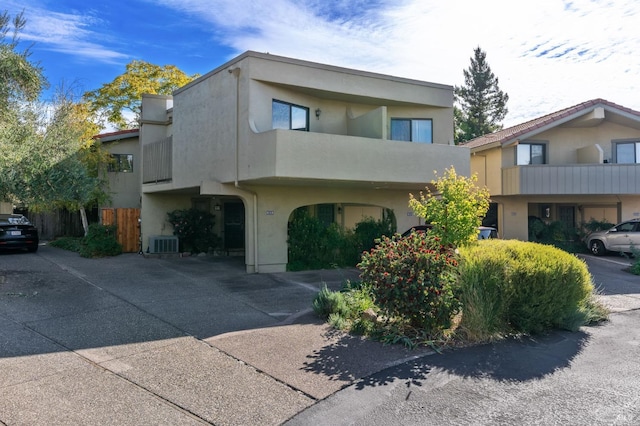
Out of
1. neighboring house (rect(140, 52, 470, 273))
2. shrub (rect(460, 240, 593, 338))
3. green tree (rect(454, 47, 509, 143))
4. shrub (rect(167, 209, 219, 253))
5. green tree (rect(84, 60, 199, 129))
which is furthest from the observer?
green tree (rect(454, 47, 509, 143))

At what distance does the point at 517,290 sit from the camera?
6.88m

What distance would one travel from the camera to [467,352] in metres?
6.11

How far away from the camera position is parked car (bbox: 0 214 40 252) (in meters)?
15.2

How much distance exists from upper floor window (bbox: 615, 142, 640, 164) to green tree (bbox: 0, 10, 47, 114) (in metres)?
23.9

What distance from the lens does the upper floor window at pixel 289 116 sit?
12930 mm

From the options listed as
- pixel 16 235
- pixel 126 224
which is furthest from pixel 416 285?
pixel 16 235

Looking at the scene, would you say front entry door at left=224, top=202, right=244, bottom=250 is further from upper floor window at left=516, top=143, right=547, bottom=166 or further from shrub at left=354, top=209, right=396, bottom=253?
upper floor window at left=516, top=143, right=547, bottom=166

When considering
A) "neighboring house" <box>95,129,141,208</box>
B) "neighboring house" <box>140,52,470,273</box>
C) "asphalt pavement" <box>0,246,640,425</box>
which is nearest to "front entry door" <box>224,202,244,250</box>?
"neighboring house" <box>140,52,470,273</box>

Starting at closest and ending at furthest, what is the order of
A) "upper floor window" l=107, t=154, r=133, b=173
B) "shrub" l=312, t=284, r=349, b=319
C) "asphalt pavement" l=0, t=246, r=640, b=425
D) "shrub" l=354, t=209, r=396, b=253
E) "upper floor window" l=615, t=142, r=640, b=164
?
"asphalt pavement" l=0, t=246, r=640, b=425, "shrub" l=312, t=284, r=349, b=319, "shrub" l=354, t=209, r=396, b=253, "upper floor window" l=107, t=154, r=133, b=173, "upper floor window" l=615, t=142, r=640, b=164

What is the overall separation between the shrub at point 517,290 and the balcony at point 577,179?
12.9 meters

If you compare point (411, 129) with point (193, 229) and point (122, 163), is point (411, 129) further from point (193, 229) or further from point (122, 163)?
point (122, 163)

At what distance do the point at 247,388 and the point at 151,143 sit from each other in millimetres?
14080

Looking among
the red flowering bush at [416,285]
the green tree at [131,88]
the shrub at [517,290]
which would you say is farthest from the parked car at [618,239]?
the green tree at [131,88]

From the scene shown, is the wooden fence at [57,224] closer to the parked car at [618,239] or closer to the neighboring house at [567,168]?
the neighboring house at [567,168]
